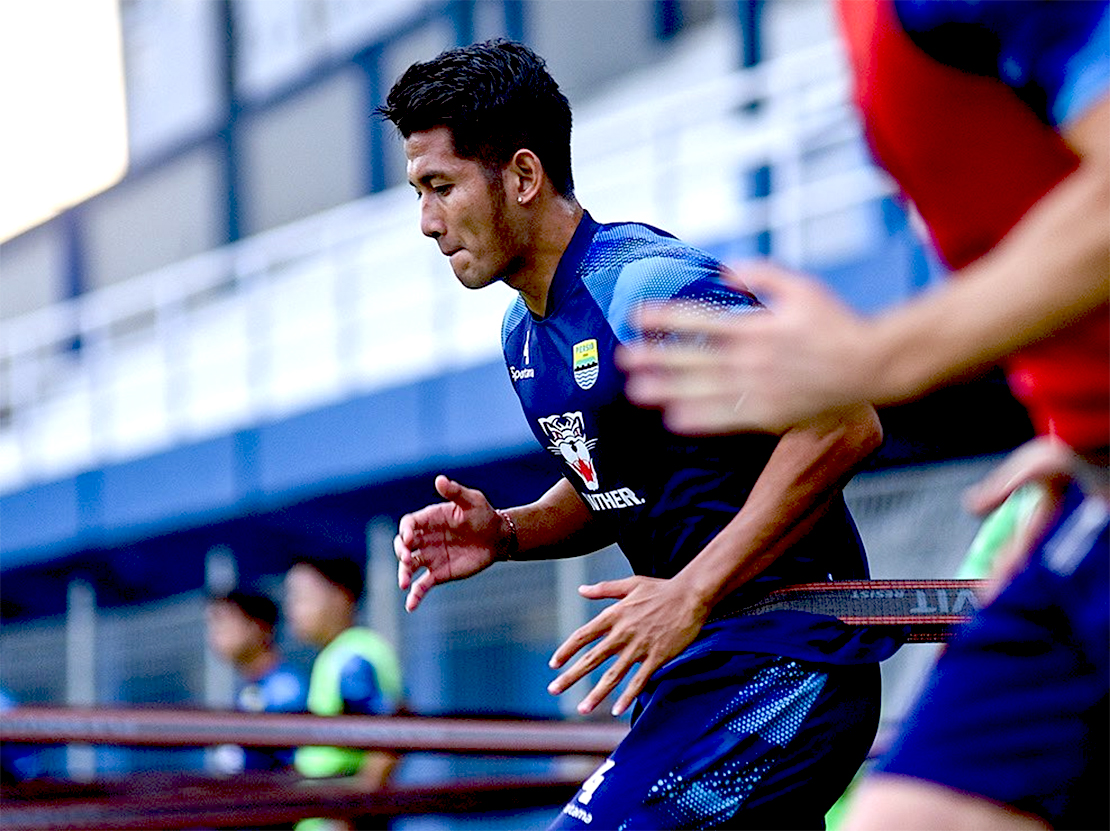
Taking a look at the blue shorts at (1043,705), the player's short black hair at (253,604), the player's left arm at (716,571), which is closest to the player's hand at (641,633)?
the player's left arm at (716,571)

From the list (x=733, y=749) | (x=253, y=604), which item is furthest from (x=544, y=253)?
(x=253, y=604)

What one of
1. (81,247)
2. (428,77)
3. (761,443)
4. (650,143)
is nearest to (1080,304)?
(761,443)

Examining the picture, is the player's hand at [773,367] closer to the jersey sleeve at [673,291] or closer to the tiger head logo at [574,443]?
the jersey sleeve at [673,291]

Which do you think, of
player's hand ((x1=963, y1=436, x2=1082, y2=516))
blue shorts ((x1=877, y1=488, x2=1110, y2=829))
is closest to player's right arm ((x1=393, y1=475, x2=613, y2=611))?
player's hand ((x1=963, y1=436, x2=1082, y2=516))

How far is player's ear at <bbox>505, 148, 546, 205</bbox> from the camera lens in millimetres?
3352

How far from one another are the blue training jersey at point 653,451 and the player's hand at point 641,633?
234 millimetres

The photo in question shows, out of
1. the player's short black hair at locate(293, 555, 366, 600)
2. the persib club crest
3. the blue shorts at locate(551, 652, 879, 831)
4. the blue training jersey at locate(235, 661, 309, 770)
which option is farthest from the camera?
the blue training jersey at locate(235, 661, 309, 770)

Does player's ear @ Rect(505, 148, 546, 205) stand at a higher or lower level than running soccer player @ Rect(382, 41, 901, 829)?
higher

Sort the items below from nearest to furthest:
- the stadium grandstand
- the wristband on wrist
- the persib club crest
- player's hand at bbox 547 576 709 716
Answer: player's hand at bbox 547 576 709 716, the persib club crest, the wristband on wrist, the stadium grandstand

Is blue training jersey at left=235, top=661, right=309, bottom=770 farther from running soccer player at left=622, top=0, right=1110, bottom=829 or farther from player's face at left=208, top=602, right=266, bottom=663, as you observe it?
running soccer player at left=622, top=0, right=1110, bottom=829

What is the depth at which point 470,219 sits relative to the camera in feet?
10.9

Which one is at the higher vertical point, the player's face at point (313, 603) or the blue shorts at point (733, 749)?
the player's face at point (313, 603)

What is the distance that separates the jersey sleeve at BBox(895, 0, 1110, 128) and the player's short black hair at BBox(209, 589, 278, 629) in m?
6.69

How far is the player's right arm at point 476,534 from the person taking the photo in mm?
3402
